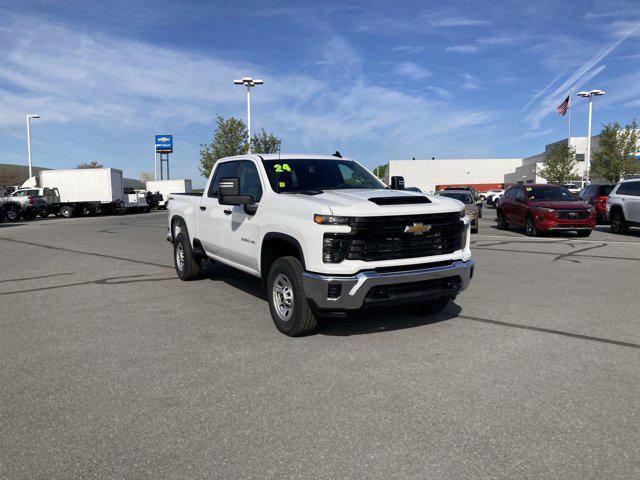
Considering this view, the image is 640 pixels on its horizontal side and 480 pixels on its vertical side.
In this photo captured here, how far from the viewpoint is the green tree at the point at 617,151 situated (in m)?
46.2

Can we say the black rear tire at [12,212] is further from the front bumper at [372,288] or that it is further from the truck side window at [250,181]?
the front bumper at [372,288]

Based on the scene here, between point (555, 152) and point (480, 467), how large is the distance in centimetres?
6196

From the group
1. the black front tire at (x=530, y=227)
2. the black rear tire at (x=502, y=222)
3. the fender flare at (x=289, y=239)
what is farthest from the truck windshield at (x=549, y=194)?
the fender flare at (x=289, y=239)

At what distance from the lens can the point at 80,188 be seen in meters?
36.4

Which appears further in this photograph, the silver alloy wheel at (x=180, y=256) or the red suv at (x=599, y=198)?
the red suv at (x=599, y=198)

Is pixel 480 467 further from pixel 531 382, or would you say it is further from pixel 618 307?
pixel 618 307

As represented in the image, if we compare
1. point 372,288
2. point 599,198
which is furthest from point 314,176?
point 599,198

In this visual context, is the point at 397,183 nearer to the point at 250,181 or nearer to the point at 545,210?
the point at 250,181

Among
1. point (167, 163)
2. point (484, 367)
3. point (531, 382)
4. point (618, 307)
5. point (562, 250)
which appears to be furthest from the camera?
point (167, 163)

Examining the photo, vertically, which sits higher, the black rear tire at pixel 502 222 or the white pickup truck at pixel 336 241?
the white pickup truck at pixel 336 241

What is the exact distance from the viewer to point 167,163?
3194 inches

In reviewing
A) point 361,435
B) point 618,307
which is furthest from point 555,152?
point 361,435

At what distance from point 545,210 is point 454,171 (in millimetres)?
97217

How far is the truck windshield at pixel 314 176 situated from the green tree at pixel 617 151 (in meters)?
46.9
